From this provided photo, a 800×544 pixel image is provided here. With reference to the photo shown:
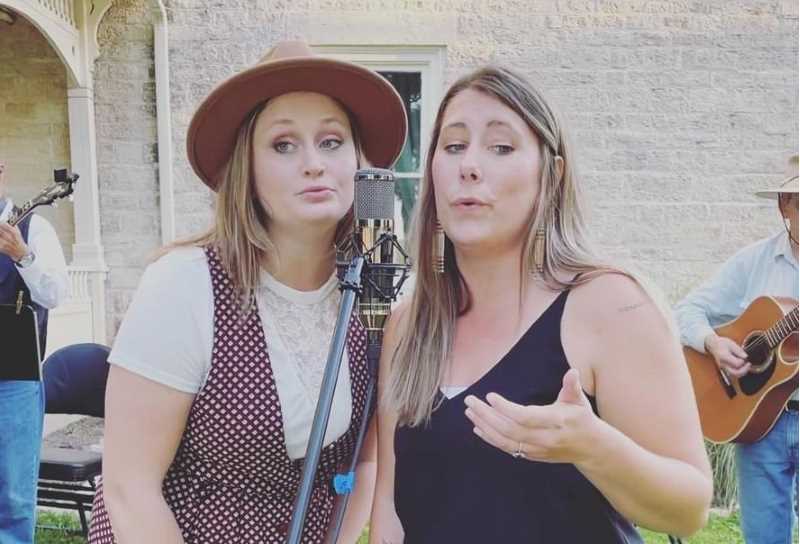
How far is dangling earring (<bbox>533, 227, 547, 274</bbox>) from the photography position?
1330 mm

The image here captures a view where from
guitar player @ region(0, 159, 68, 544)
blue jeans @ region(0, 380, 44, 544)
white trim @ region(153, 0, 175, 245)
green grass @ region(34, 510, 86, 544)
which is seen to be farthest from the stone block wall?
blue jeans @ region(0, 380, 44, 544)

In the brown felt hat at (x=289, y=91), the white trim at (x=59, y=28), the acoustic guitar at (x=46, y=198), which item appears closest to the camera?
the brown felt hat at (x=289, y=91)

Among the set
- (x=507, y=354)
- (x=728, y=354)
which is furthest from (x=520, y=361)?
(x=728, y=354)

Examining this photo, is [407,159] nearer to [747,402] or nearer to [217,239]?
[747,402]

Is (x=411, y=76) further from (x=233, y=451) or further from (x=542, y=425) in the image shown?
(x=542, y=425)

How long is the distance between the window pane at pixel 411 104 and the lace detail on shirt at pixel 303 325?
393cm

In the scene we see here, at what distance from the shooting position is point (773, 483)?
2.94m

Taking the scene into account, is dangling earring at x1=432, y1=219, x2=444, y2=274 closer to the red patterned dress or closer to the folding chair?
the red patterned dress

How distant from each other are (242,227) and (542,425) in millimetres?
859

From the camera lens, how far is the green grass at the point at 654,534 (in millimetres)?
3748

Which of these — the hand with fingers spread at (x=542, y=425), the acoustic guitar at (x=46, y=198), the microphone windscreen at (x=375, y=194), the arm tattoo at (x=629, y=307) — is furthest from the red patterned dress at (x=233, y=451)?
the acoustic guitar at (x=46, y=198)

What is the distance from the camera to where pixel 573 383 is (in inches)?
37.1

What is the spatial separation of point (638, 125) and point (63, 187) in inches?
168

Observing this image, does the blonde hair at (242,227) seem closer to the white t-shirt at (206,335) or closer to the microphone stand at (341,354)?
the white t-shirt at (206,335)
